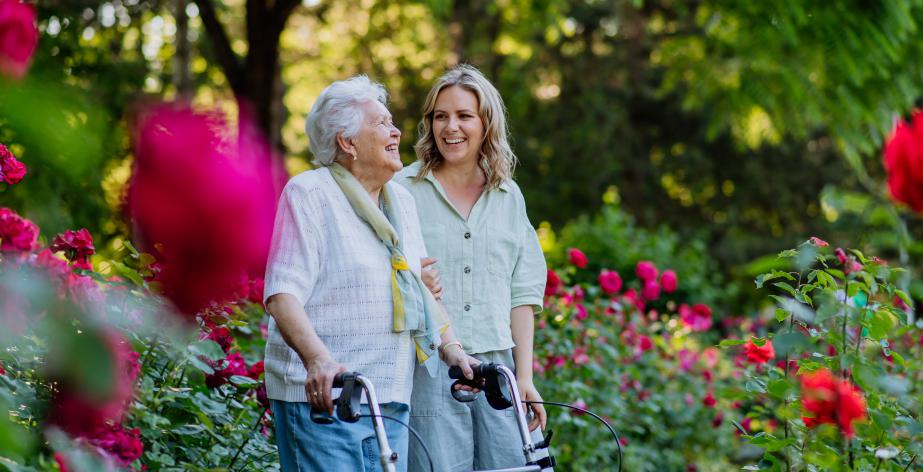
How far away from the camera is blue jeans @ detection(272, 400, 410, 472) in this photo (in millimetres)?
2549

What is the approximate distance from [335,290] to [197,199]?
6.34 feet

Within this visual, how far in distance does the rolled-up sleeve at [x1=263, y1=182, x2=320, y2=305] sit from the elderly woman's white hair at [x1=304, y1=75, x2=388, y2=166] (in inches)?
6.5

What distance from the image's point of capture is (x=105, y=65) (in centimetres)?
826

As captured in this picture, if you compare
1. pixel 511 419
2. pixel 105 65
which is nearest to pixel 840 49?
pixel 511 419

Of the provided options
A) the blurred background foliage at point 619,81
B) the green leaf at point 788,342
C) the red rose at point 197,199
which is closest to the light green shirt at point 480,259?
the green leaf at point 788,342

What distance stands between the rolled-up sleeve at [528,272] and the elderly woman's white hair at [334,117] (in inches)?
32.3

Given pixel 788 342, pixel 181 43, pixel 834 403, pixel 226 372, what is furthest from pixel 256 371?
pixel 181 43

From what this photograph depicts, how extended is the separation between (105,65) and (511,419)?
6.14 meters

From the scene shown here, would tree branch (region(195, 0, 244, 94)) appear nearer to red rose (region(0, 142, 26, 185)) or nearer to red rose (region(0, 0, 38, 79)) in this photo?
red rose (region(0, 142, 26, 185))

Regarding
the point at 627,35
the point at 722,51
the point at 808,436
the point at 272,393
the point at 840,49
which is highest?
the point at 627,35

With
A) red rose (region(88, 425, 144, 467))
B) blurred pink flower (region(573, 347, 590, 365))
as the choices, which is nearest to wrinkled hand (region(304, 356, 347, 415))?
red rose (region(88, 425, 144, 467))

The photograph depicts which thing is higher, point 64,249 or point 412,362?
point 64,249

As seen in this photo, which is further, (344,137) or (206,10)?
(206,10)

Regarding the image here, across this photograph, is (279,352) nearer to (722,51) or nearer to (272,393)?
(272,393)
